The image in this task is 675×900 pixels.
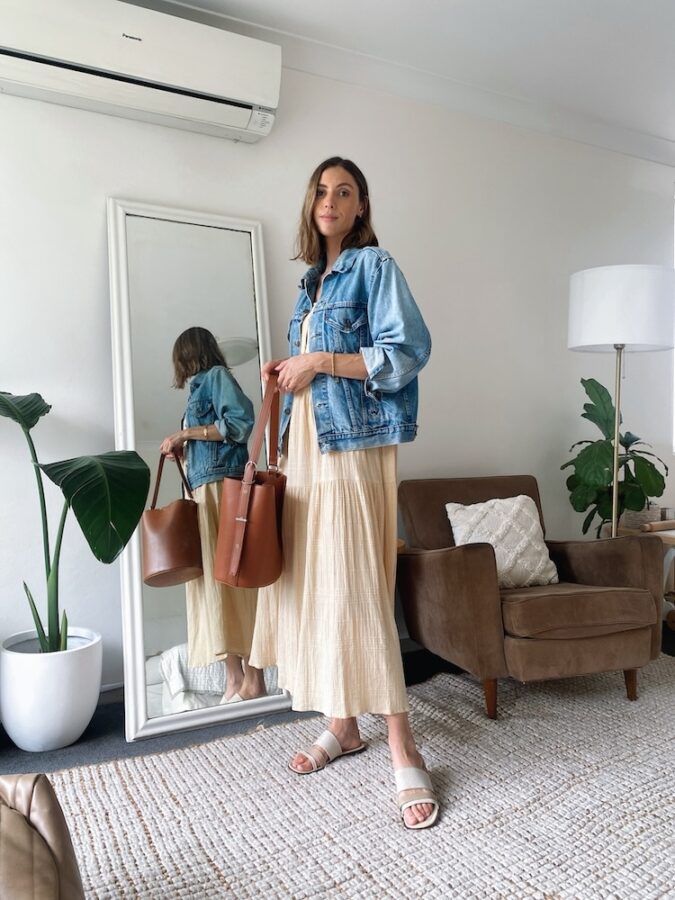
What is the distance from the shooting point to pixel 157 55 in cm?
235

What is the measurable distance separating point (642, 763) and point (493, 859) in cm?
67

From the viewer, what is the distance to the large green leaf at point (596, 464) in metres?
3.12

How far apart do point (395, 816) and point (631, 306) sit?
82.0 inches

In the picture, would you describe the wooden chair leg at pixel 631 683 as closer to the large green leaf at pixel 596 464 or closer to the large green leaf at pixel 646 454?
the large green leaf at pixel 596 464

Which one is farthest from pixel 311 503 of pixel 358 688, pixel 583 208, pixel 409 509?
pixel 583 208

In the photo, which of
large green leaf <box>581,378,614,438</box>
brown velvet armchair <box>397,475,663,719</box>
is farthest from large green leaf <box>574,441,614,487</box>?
brown velvet armchair <box>397,475,663,719</box>

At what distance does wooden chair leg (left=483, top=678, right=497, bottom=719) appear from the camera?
2.25 metres

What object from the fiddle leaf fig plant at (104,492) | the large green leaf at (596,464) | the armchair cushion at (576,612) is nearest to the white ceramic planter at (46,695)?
the fiddle leaf fig plant at (104,492)

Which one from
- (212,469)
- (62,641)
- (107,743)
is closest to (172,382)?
(212,469)

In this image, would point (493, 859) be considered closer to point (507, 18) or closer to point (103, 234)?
point (103, 234)

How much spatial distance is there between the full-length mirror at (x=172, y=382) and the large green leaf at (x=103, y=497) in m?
0.45

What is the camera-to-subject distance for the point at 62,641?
84.4 inches

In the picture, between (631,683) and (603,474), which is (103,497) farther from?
(603,474)

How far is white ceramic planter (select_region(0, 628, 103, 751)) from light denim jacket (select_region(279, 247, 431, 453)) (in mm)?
1008
